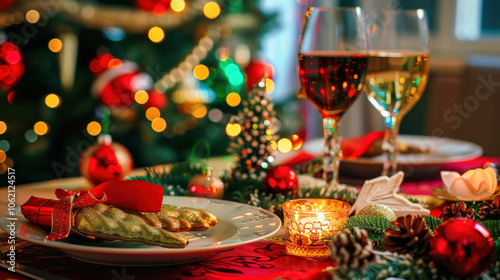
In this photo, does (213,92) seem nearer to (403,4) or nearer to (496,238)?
(403,4)

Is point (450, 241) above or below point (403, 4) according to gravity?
below

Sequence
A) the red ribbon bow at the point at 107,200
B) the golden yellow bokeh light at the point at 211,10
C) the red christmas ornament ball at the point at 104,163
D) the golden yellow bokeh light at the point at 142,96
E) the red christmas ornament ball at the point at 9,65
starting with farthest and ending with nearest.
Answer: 1. the golden yellow bokeh light at the point at 211,10
2. the golden yellow bokeh light at the point at 142,96
3. the red christmas ornament ball at the point at 9,65
4. the red christmas ornament ball at the point at 104,163
5. the red ribbon bow at the point at 107,200

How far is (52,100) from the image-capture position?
233 cm

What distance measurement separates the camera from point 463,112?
224cm

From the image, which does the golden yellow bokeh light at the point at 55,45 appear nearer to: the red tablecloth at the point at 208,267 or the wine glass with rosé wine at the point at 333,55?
the wine glass with rosé wine at the point at 333,55

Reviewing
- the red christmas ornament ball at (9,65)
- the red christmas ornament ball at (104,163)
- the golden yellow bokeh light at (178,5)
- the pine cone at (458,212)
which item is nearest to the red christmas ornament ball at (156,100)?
the golden yellow bokeh light at (178,5)

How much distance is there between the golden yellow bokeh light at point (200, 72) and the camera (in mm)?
2914

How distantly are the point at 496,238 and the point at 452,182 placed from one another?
0.21 m

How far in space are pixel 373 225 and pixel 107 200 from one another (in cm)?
28

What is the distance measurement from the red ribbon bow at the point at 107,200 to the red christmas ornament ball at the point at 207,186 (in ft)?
0.83

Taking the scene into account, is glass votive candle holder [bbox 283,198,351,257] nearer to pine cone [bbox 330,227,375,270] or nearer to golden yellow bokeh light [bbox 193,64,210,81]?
pine cone [bbox 330,227,375,270]

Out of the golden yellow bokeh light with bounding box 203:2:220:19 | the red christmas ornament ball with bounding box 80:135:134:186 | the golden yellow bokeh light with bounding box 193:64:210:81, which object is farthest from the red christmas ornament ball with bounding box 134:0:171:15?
the red christmas ornament ball with bounding box 80:135:134:186

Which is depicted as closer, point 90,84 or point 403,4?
point 90,84

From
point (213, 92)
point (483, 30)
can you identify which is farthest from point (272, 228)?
point (483, 30)
